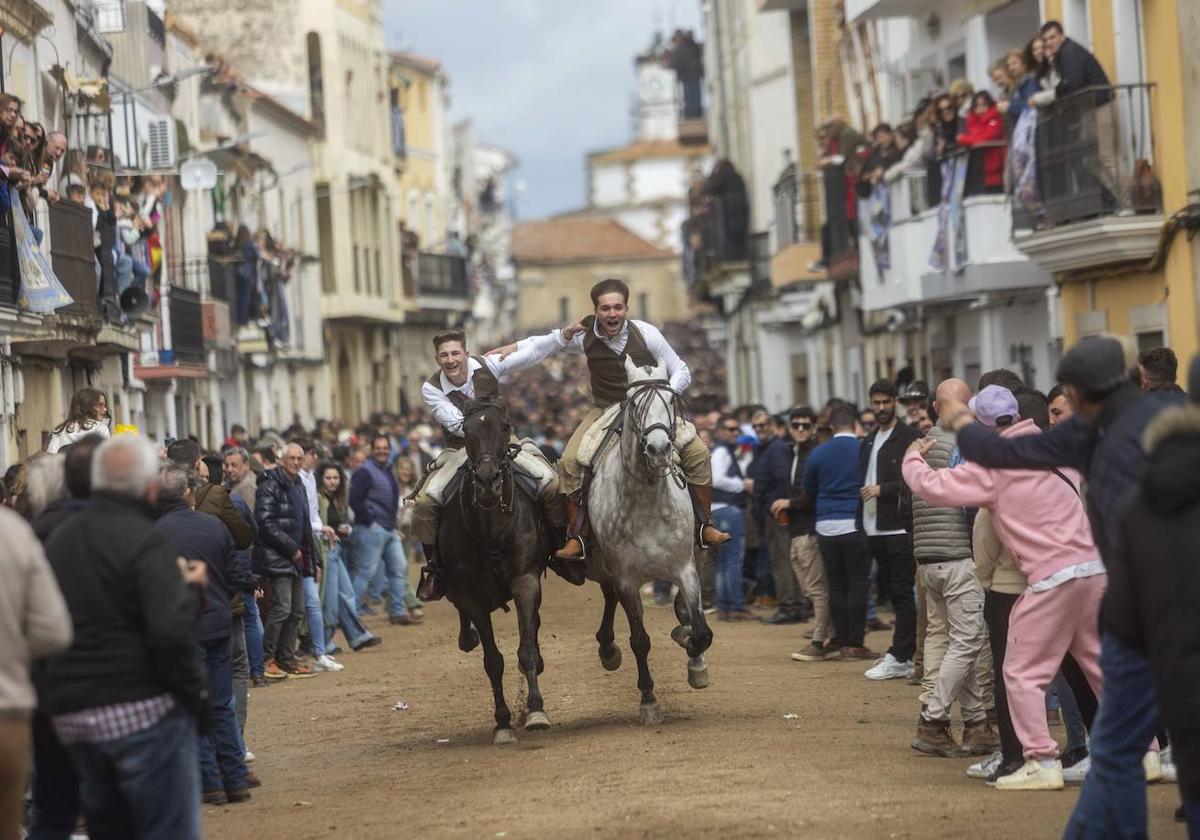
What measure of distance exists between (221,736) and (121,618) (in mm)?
4642

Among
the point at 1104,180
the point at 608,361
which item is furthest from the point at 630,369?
the point at 1104,180

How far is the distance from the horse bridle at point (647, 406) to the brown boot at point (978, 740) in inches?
93.7

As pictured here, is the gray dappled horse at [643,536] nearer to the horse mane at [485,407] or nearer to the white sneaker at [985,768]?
the horse mane at [485,407]

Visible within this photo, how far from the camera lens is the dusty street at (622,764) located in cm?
1048

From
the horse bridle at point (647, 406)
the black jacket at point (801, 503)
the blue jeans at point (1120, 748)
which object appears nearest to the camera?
the blue jeans at point (1120, 748)

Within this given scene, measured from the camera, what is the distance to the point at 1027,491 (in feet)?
34.6

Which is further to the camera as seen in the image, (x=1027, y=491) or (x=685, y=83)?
(x=685, y=83)

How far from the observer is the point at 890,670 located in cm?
1672

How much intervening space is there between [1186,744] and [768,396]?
1755 inches

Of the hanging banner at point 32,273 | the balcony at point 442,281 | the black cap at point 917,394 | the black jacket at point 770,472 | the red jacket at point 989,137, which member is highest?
the balcony at point 442,281

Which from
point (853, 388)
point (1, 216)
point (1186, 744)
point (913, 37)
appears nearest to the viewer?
point (1186, 744)

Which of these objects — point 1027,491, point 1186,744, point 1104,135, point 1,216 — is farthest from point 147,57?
point 1186,744

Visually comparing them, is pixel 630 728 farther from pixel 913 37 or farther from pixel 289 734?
pixel 913 37

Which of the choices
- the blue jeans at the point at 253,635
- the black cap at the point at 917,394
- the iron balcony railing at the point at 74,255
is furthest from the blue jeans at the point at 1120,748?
the iron balcony railing at the point at 74,255
